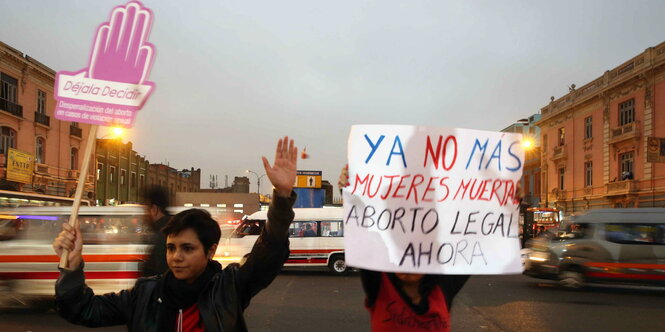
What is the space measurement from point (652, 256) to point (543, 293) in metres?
2.82

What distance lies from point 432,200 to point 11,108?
3759 cm

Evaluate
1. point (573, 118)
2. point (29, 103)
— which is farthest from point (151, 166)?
point (573, 118)

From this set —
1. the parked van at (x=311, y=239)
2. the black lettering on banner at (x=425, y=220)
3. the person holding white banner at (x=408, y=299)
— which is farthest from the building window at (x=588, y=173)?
the black lettering on banner at (x=425, y=220)

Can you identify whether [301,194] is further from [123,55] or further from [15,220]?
[123,55]

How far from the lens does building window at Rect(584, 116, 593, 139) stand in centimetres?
4144

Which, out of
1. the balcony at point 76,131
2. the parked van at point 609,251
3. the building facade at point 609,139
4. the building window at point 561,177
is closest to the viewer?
the parked van at point 609,251

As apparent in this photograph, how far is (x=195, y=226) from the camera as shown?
2.69 meters

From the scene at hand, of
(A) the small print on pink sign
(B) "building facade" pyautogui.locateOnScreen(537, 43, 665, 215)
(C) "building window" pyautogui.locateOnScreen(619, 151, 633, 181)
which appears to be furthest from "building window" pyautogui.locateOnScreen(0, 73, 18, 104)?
(C) "building window" pyautogui.locateOnScreen(619, 151, 633, 181)

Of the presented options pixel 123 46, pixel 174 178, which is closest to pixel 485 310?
pixel 123 46

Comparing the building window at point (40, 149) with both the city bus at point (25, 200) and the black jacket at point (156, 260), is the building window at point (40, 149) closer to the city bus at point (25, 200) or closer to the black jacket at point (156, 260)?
the city bus at point (25, 200)

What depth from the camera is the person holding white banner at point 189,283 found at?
2.53 m

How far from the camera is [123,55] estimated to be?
3.37m

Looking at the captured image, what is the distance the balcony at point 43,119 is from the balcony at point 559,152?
3709cm

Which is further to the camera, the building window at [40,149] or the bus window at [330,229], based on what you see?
the building window at [40,149]
